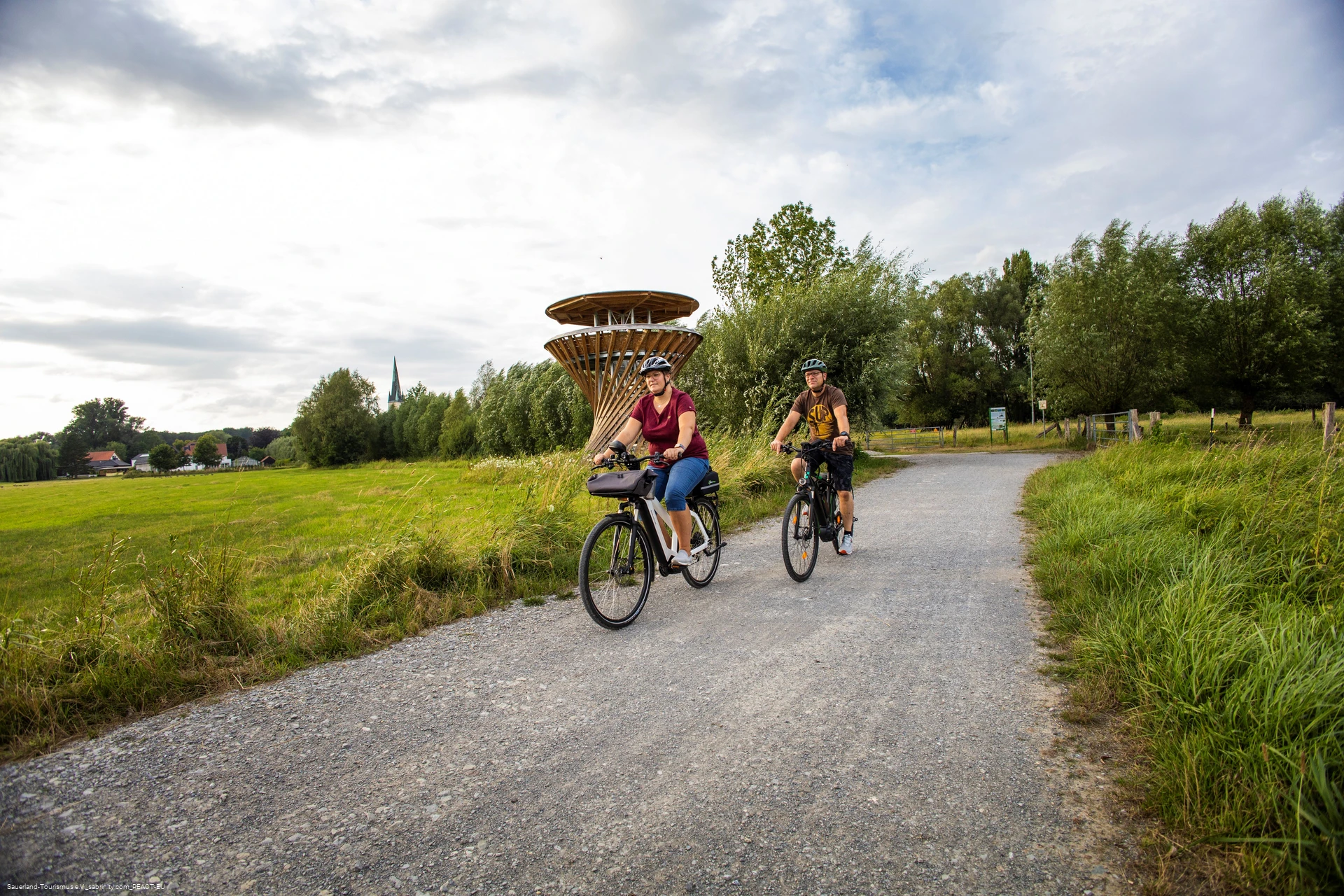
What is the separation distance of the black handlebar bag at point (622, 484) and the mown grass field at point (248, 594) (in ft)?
4.94

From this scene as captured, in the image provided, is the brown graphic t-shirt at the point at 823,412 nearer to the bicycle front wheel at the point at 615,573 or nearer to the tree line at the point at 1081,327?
the bicycle front wheel at the point at 615,573

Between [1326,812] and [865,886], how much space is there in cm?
146

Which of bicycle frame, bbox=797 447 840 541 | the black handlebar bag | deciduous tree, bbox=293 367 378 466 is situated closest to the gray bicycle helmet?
the black handlebar bag

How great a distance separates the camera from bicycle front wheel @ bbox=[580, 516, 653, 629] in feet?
15.5

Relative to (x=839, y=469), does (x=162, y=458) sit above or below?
above

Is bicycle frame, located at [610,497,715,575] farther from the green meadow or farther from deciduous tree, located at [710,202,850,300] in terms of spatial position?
deciduous tree, located at [710,202,850,300]

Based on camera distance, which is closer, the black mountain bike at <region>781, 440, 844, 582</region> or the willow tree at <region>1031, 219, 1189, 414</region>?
the black mountain bike at <region>781, 440, 844, 582</region>

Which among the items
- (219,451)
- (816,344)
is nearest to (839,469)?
(816,344)

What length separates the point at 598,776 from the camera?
2805 millimetres

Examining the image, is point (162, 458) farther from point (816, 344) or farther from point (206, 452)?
point (816, 344)

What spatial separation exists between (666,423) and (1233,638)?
3.87m

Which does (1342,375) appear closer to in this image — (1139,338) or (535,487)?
(1139,338)

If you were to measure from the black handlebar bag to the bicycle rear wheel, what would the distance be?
869 millimetres

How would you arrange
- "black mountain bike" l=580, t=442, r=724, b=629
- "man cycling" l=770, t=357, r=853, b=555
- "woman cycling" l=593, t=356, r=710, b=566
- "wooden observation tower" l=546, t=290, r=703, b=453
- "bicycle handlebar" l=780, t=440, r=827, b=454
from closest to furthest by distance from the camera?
1. "black mountain bike" l=580, t=442, r=724, b=629
2. "woman cycling" l=593, t=356, r=710, b=566
3. "man cycling" l=770, t=357, r=853, b=555
4. "bicycle handlebar" l=780, t=440, r=827, b=454
5. "wooden observation tower" l=546, t=290, r=703, b=453
